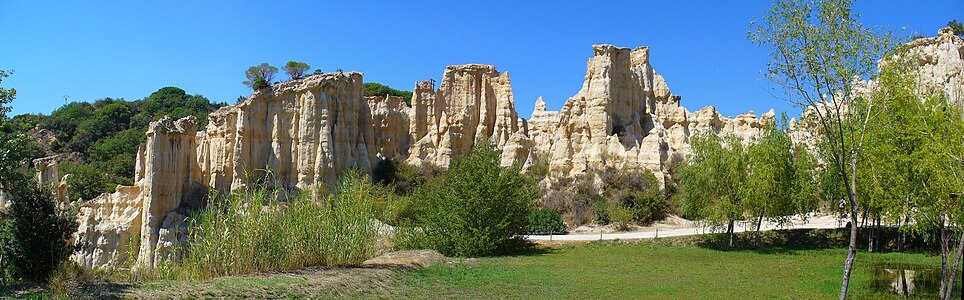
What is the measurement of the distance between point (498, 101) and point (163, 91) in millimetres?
47867

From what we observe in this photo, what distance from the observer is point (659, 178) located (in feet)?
155

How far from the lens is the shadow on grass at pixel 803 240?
29469 mm

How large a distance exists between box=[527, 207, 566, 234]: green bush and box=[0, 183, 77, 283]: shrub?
85.9ft

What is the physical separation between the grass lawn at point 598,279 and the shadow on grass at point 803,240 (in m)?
1.95

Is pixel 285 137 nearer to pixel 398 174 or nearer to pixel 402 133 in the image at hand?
pixel 398 174

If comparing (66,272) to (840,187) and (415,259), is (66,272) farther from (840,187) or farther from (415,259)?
(840,187)

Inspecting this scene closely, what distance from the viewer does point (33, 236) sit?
14398 mm

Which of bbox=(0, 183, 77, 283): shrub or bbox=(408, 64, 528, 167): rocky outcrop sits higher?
bbox=(408, 64, 528, 167): rocky outcrop

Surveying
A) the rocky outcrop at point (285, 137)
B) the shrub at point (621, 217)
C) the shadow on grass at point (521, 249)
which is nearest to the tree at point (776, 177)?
the shadow on grass at point (521, 249)

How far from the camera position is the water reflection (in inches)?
720

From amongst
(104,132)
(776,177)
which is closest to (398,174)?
(776,177)

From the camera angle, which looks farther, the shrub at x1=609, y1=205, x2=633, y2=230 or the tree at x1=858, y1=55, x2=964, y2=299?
the shrub at x1=609, y1=205, x2=633, y2=230

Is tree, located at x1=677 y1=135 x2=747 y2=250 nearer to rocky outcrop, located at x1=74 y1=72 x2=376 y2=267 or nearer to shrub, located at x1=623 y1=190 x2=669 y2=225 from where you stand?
shrub, located at x1=623 y1=190 x2=669 y2=225

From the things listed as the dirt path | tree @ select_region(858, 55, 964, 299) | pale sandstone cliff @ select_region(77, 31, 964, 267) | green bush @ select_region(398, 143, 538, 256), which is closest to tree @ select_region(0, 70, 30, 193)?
green bush @ select_region(398, 143, 538, 256)
